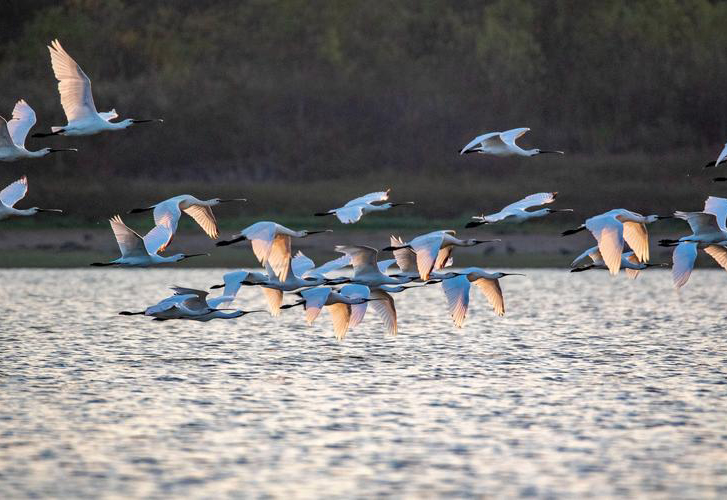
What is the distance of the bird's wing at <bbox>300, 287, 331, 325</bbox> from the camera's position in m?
19.2

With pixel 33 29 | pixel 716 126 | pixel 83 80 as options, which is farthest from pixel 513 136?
pixel 33 29

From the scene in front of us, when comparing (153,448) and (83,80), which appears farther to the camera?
(83,80)

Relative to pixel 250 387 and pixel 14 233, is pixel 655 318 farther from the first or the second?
pixel 14 233

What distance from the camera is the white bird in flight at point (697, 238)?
19.1m

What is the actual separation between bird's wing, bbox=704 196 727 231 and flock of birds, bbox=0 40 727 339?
0.01 meters

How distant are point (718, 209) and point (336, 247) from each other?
4.75 meters

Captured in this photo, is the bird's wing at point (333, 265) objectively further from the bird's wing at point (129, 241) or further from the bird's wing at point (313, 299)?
the bird's wing at point (129, 241)

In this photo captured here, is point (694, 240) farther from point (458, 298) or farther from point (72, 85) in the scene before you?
point (72, 85)

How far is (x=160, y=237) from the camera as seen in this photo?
17844mm

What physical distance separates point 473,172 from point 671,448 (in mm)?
26979

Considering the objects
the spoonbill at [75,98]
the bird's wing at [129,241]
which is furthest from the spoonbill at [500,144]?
the spoonbill at [75,98]

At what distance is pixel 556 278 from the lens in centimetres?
3394

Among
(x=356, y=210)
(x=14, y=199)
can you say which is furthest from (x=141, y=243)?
(x=14, y=199)

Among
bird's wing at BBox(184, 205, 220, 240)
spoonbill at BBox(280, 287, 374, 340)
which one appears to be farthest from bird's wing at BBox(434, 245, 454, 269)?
bird's wing at BBox(184, 205, 220, 240)
